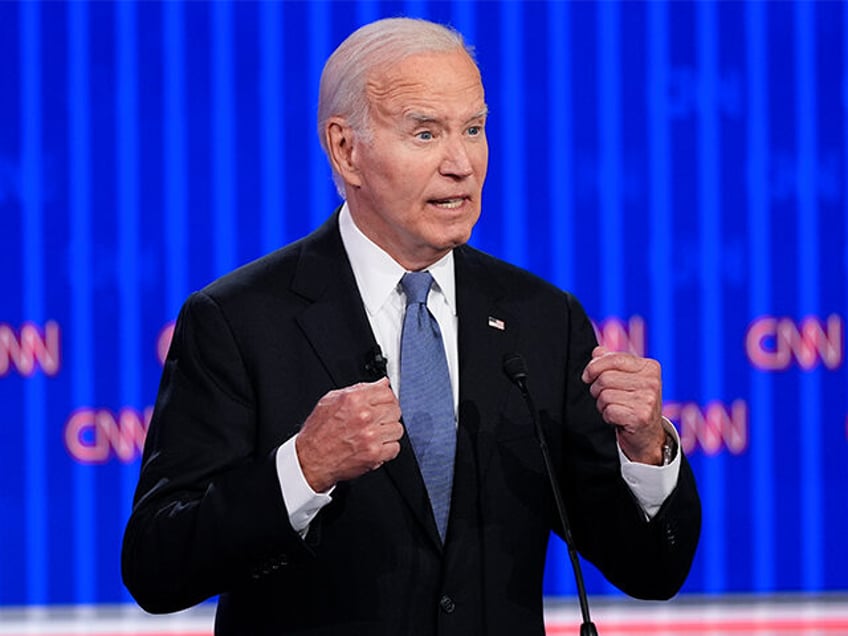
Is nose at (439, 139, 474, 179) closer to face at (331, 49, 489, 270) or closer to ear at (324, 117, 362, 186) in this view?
face at (331, 49, 489, 270)

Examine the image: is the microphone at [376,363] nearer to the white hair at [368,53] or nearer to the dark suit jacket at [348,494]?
the dark suit jacket at [348,494]

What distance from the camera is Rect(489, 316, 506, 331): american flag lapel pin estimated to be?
1963 millimetres

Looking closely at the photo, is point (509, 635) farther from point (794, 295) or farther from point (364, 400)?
point (794, 295)

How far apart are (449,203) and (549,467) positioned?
1.21 feet

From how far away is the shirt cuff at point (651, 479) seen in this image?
1.83 m

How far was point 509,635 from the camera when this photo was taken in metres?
1.88

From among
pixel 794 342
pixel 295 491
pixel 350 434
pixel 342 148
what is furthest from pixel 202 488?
pixel 794 342

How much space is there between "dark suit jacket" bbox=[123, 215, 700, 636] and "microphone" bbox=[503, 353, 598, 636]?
78mm

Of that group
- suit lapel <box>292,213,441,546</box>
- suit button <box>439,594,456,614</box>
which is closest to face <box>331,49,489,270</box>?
suit lapel <box>292,213,441,546</box>

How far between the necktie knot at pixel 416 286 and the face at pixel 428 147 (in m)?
0.04

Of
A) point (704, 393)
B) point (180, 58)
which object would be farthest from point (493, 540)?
point (180, 58)

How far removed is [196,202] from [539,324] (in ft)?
4.56

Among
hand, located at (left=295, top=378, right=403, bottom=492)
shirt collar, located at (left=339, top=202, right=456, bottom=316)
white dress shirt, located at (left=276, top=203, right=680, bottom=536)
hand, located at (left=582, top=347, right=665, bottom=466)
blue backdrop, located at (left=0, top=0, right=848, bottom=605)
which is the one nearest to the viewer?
hand, located at (left=295, top=378, right=403, bottom=492)

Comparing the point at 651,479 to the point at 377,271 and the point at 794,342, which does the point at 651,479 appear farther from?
the point at 794,342
